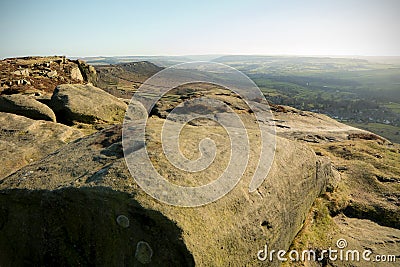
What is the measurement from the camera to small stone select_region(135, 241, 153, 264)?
5126mm

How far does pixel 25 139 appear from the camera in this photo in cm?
1074

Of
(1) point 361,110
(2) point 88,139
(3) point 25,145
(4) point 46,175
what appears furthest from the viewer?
(1) point 361,110

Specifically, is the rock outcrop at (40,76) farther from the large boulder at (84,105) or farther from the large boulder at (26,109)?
the large boulder at (26,109)

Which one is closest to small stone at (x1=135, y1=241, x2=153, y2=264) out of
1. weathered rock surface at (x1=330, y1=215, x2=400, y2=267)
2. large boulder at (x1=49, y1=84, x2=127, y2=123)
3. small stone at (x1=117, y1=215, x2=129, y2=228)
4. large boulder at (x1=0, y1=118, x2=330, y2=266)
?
large boulder at (x1=0, y1=118, x2=330, y2=266)

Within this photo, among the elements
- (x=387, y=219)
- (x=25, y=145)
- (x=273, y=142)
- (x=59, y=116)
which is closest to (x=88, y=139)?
(x=25, y=145)

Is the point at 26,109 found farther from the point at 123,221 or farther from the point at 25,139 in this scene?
the point at 123,221

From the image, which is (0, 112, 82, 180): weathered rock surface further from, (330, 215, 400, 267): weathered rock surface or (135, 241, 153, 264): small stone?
(330, 215, 400, 267): weathered rock surface

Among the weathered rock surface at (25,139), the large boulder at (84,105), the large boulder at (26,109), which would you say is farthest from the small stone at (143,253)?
the large boulder at (84,105)

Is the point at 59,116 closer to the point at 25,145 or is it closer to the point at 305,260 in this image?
the point at 25,145

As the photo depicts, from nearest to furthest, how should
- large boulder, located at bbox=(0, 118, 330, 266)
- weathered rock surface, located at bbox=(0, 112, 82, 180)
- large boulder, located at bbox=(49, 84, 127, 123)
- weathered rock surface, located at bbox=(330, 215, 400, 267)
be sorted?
large boulder, located at bbox=(0, 118, 330, 266) → weathered rock surface, located at bbox=(330, 215, 400, 267) → weathered rock surface, located at bbox=(0, 112, 82, 180) → large boulder, located at bbox=(49, 84, 127, 123)

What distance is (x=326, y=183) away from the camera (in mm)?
10945

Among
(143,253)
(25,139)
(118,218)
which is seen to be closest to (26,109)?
(25,139)

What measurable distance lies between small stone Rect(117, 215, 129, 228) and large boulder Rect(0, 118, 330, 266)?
0.06ft

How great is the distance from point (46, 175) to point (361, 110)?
141 meters
